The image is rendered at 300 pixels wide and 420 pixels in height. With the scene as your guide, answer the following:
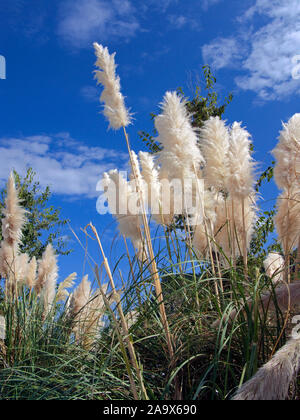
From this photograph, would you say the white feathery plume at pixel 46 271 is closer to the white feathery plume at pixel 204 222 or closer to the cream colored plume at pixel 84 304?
the cream colored plume at pixel 84 304

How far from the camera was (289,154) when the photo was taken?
3.07 meters

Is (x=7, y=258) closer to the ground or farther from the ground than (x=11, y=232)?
closer to the ground

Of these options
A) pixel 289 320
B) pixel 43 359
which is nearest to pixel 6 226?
pixel 43 359

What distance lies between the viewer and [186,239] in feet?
11.6

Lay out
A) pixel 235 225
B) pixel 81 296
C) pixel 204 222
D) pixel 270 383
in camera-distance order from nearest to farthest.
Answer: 1. pixel 270 383
2. pixel 235 225
3. pixel 204 222
4. pixel 81 296

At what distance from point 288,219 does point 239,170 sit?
0.50 m

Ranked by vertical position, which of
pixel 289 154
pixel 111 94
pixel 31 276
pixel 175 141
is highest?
pixel 111 94

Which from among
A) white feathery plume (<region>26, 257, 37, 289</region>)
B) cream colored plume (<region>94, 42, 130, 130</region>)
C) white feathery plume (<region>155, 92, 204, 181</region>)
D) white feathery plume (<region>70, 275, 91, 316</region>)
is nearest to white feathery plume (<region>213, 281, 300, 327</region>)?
white feathery plume (<region>155, 92, 204, 181</region>)

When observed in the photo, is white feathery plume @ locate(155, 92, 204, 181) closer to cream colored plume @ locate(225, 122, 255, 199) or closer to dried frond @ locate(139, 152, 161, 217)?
dried frond @ locate(139, 152, 161, 217)

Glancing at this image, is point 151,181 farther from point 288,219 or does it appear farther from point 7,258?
point 7,258

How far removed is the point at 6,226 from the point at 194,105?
19.2ft

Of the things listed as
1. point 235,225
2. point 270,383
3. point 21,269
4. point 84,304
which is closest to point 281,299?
point 270,383
